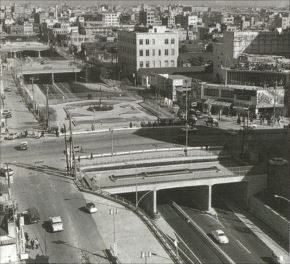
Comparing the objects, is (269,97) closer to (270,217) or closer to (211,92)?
(211,92)

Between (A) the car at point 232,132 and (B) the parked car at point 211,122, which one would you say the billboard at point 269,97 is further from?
(A) the car at point 232,132

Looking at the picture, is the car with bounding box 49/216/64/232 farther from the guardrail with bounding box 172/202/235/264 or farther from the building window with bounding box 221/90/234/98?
the building window with bounding box 221/90/234/98

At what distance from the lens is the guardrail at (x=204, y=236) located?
4797 centimetres

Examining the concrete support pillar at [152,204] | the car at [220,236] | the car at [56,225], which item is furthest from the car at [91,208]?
the car at [220,236]

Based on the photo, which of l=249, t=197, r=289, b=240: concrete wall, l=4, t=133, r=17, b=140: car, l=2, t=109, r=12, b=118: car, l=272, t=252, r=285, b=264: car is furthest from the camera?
l=2, t=109, r=12, b=118: car

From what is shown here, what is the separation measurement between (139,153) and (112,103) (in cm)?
3849

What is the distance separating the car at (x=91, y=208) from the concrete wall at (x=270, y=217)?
19.3 meters

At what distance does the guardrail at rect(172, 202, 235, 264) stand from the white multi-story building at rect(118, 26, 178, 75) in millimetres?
72792

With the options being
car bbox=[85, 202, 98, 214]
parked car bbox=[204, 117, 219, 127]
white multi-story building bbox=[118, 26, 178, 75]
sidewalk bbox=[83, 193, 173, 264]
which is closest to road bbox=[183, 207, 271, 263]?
sidewalk bbox=[83, 193, 173, 264]

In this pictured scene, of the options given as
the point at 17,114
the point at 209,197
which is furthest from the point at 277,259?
the point at 17,114

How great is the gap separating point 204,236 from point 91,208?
1243 centimetres

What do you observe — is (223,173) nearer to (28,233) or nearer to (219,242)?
(219,242)

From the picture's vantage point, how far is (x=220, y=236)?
51.3 meters

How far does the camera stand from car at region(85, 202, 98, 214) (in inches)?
1884
